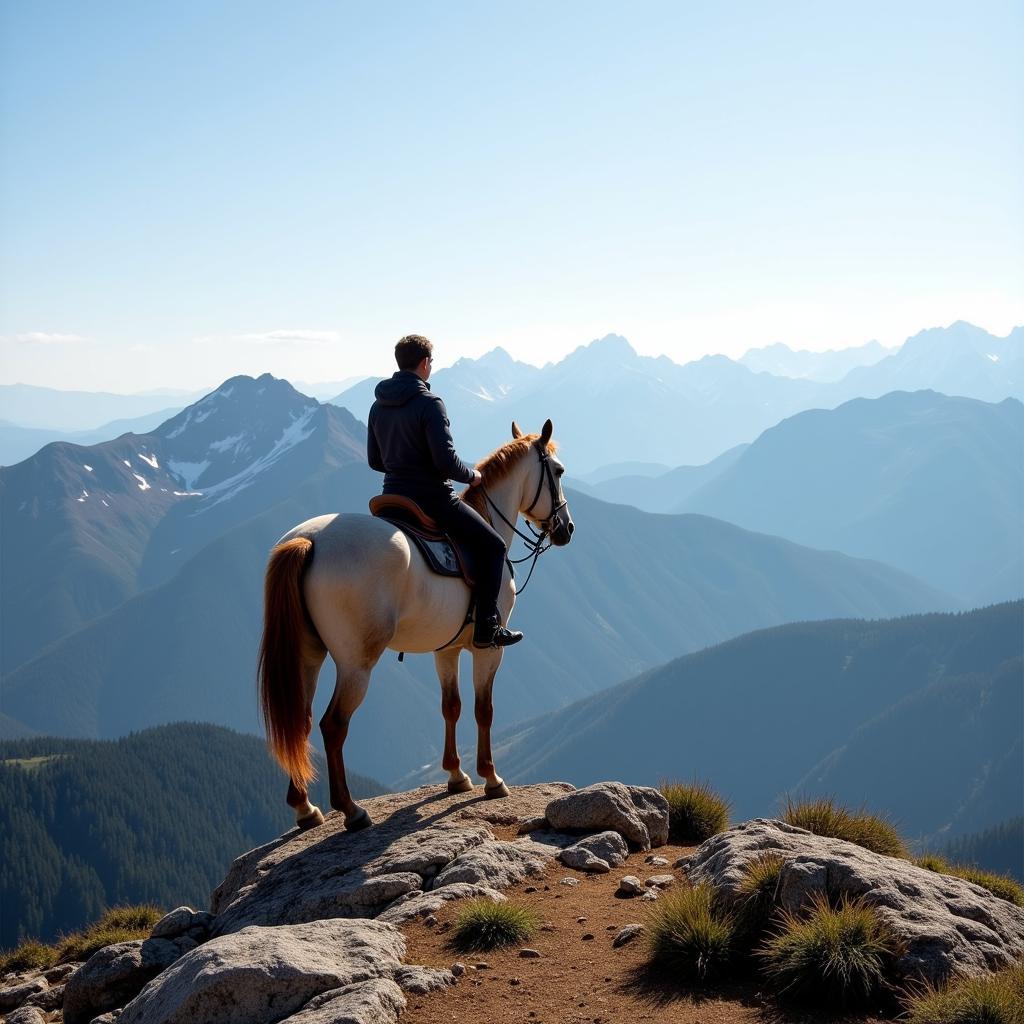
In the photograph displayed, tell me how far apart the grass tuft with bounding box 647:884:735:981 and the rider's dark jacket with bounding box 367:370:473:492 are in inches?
243

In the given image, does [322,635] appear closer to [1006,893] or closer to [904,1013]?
[904,1013]

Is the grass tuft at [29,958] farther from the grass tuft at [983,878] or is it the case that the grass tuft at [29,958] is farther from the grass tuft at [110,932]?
the grass tuft at [983,878]

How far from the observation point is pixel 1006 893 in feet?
40.8

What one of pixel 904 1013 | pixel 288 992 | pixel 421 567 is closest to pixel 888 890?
pixel 904 1013

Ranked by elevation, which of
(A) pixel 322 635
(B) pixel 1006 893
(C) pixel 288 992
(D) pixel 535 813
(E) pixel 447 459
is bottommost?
(B) pixel 1006 893

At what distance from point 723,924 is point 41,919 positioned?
615ft

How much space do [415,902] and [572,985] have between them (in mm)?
2344

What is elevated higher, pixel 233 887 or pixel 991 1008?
pixel 991 1008

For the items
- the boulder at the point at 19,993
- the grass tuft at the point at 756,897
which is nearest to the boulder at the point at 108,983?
the boulder at the point at 19,993

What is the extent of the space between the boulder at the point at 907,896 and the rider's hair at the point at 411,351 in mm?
7205

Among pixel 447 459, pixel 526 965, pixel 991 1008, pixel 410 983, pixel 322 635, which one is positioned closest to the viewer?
pixel 991 1008

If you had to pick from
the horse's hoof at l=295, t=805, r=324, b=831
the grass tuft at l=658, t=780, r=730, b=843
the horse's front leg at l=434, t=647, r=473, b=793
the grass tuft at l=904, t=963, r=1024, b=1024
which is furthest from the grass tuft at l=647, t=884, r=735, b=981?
the horse's hoof at l=295, t=805, r=324, b=831

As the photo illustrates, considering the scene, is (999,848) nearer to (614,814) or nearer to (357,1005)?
(614,814)

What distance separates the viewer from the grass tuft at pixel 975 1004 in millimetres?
7086
